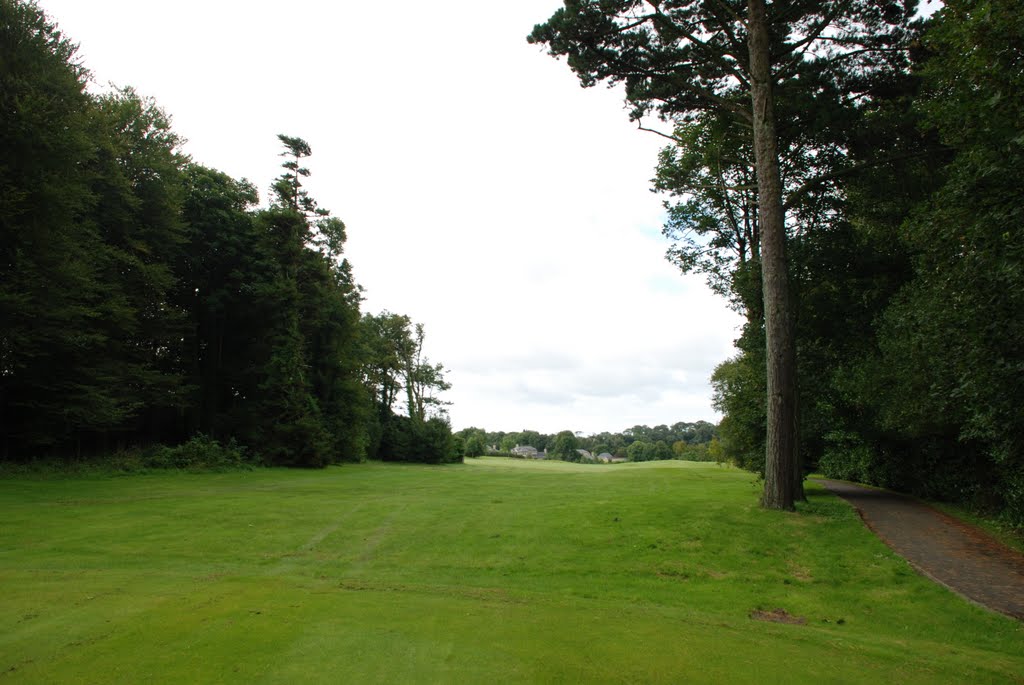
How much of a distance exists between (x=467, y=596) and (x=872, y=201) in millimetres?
15882

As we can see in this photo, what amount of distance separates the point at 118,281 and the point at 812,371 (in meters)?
28.2

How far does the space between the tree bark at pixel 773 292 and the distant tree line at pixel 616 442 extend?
6612 cm

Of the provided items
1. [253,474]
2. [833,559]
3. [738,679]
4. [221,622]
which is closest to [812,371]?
[833,559]

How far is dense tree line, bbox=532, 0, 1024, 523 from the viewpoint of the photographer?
8.74 m

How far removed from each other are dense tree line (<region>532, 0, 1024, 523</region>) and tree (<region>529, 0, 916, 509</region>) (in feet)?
0.19

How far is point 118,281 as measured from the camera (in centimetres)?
2475

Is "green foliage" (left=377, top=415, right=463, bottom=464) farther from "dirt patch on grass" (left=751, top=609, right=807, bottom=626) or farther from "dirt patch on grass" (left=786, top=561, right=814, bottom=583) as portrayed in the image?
"dirt patch on grass" (left=751, top=609, right=807, bottom=626)

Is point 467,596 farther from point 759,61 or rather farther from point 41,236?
point 41,236

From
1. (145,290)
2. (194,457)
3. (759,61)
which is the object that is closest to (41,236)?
(145,290)

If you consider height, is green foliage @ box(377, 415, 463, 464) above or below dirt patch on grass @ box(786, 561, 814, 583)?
above

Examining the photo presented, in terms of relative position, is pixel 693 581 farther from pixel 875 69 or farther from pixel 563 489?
pixel 875 69

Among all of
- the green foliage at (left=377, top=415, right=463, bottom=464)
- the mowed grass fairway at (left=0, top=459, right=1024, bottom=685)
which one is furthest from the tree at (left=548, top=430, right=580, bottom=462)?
the mowed grass fairway at (left=0, top=459, right=1024, bottom=685)

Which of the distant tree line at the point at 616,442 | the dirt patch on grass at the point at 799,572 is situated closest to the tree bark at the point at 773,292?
the dirt patch on grass at the point at 799,572

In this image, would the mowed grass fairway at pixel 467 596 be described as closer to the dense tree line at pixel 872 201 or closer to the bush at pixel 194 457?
the dense tree line at pixel 872 201
